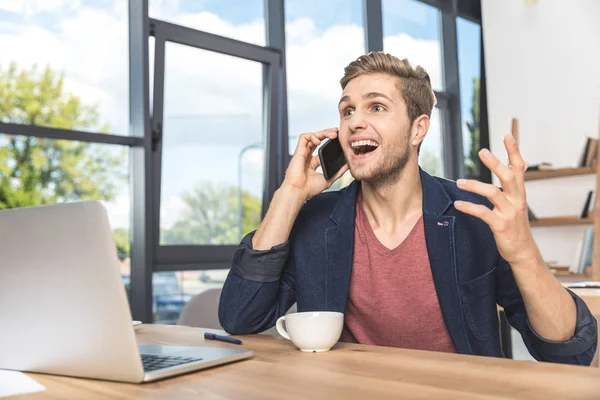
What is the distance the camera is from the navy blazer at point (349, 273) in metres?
1.46

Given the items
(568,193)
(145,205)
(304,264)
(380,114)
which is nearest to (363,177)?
(380,114)

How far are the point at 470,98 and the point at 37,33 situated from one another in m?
Result: 3.99

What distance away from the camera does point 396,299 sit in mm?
1566

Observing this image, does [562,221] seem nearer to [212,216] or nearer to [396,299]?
[212,216]

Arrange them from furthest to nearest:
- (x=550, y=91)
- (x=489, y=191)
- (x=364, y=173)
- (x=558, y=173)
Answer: (x=550, y=91), (x=558, y=173), (x=364, y=173), (x=489, y=191)

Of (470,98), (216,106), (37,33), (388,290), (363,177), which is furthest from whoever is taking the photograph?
(470,98)

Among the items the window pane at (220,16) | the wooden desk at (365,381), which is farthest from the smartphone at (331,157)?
the window pane at (220,16)

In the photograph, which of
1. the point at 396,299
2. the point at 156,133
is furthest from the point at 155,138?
the point at 396,299

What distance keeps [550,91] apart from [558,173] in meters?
0.73

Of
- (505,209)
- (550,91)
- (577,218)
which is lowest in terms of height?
(505,209)

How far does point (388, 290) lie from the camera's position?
158 cm

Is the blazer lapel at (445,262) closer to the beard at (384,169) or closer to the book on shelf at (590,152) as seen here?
the beard at (384,169)

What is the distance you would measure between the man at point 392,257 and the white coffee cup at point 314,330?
36 cm

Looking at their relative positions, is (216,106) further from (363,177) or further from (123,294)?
(123,294)
